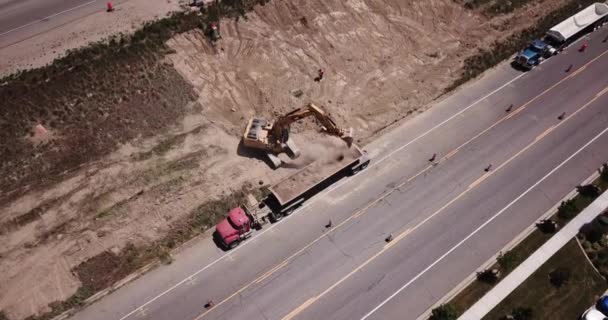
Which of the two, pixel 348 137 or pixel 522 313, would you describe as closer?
pixel 522 313

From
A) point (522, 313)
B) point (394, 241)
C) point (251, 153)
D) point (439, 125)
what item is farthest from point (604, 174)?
point (251, 153)

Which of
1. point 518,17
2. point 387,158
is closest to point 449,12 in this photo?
point 518,17

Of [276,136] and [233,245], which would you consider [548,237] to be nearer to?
[276,136]

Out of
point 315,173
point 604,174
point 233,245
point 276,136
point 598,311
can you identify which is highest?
point 276,136

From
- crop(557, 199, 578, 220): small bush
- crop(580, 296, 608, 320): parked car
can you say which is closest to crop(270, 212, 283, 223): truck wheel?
crop(580, 296, 608, 320): parked car

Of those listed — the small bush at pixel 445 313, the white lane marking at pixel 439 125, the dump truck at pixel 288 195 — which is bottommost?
the small bush at pixel 445 313

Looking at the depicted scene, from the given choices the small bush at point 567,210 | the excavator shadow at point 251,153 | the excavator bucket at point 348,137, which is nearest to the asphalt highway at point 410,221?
the small bush at point 567,210

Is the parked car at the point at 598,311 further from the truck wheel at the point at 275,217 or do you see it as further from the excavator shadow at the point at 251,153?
the excavator shadow at the point at 251,153

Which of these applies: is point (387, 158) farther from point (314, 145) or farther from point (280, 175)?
point (280, 175)
